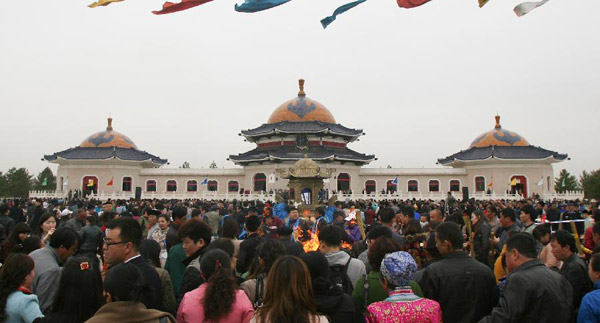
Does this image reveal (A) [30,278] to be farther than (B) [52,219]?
No

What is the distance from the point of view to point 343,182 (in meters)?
44.0

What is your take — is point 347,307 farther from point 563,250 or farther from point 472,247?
point 472,247

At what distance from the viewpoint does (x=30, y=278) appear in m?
3.96

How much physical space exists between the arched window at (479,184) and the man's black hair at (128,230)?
43526 millimetres

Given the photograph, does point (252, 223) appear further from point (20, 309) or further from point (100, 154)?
point (100, 154)

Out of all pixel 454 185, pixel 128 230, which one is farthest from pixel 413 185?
pixel 128 230

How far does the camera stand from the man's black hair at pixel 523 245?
3.99 m

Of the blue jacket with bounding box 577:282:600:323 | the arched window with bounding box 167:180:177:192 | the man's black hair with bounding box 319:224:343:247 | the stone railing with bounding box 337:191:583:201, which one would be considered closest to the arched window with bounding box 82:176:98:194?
the arched window with bounding box 167:180:177:192

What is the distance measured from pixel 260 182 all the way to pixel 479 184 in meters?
21.2

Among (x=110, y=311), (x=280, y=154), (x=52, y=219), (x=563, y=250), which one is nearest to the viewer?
(x=110, y=311)

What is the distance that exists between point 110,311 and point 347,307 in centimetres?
171

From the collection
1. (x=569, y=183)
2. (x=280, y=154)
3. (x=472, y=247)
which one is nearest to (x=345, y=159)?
(x=280, y=154)

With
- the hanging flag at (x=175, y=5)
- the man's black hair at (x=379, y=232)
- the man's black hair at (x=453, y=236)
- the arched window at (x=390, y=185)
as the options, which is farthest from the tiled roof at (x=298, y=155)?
the man's black hair at (x=453, y=236)

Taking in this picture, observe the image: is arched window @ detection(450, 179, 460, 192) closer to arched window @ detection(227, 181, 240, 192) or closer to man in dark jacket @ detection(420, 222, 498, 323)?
arched window @ detection(227, 181, 240, 192)
